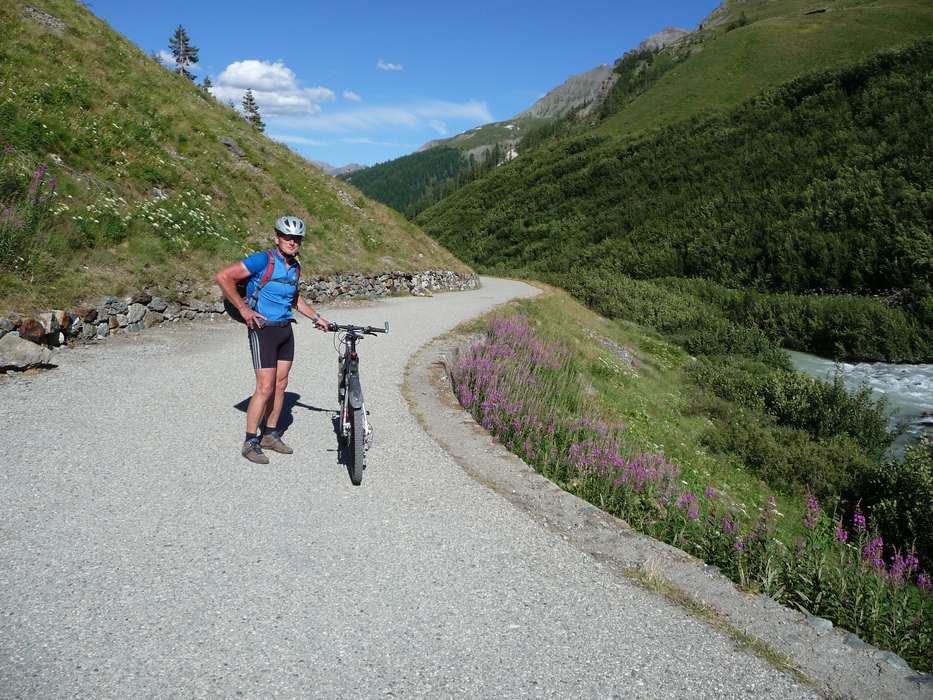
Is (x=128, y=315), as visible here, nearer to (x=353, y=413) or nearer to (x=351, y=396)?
(x=351, y=396)

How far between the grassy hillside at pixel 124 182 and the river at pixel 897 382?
1513 centimetres

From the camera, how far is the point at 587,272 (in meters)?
43.1

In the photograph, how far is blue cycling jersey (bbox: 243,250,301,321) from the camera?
16.6 ft

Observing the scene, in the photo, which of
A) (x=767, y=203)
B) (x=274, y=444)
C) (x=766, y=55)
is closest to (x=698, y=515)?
(x=274, y=444)

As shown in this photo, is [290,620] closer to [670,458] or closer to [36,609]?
[36,609]

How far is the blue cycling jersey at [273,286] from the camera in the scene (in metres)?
5.06

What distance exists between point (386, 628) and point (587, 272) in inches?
1646

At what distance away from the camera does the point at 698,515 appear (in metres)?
5.39

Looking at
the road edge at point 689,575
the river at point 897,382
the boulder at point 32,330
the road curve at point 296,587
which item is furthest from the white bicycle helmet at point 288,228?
the river at point 897,382

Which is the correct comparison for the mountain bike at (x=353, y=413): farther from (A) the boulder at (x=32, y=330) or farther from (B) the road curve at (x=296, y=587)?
(A) the boulder at (x=32, y=330)

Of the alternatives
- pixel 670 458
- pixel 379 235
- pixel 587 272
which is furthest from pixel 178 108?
pixel 587 272

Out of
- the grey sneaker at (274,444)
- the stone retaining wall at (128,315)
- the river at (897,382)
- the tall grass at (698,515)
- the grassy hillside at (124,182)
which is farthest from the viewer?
the river at (897,382)

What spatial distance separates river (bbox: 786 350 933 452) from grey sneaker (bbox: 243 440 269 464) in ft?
40.4

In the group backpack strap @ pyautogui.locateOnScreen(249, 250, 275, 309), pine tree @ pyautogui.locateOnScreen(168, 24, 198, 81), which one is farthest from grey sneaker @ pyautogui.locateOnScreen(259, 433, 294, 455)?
pine tree @ pyautogui.locateOnScreen(168, 24, 198, 81)
